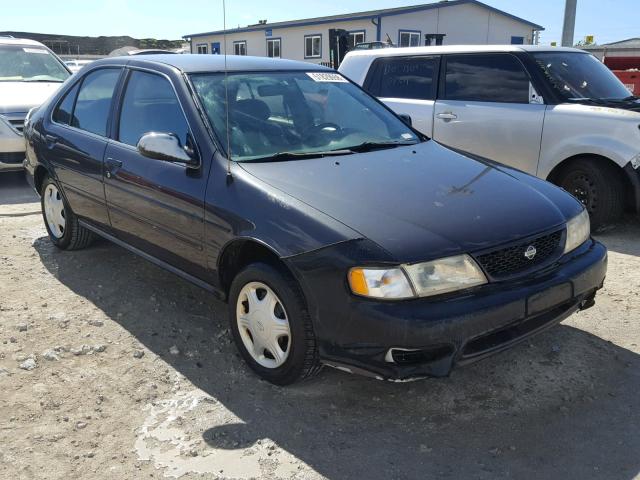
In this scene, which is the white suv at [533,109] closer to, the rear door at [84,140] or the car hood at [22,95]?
the rear door at [84,140]

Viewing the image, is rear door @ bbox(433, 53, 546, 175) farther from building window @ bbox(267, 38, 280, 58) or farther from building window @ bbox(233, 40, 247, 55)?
building window @ bbox(233, 40, 247, 55)

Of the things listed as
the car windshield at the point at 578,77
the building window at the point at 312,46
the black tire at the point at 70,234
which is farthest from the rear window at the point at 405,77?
the building window at the point at 312,46

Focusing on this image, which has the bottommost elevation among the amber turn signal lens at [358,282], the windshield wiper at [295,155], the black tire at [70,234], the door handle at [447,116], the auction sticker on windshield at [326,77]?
the black tire at [70,234]

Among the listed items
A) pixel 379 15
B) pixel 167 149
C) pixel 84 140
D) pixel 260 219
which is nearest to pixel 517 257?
pixel 260 219

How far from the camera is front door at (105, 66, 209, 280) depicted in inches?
134

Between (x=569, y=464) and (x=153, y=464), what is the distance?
1778 mm

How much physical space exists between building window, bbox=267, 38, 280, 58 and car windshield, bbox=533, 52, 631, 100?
931 inches

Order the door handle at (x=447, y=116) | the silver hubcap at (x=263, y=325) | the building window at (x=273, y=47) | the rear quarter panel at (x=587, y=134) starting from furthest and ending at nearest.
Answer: the building window at (x=273, y=47) < the door handle at (x=447, y=116) < the rear quarter panel at (x=587, y=134) < the silver hubcap at (x=263, y=325)

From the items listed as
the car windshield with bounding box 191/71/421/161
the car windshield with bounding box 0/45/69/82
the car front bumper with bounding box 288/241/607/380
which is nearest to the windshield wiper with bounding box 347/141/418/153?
the car windshield with bounding box 191/71/421/161

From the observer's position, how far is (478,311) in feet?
8.46

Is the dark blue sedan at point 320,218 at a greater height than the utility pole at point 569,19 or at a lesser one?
lesser

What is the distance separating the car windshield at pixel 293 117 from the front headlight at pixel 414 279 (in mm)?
1099

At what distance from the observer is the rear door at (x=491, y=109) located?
590cm

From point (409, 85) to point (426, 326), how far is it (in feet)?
15.7
